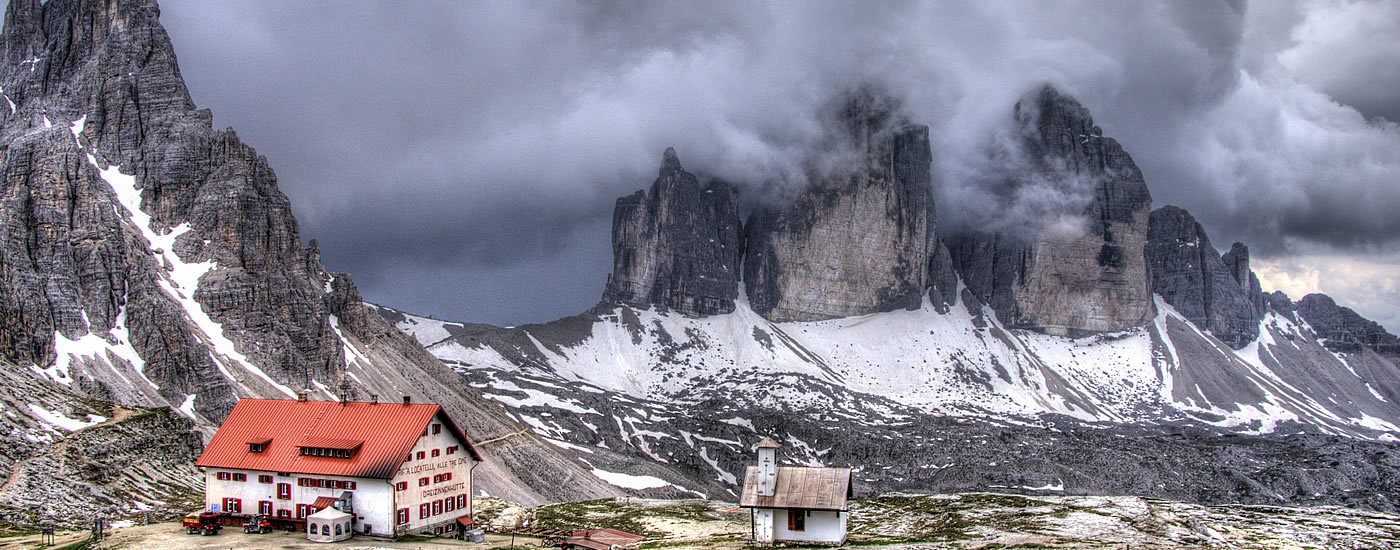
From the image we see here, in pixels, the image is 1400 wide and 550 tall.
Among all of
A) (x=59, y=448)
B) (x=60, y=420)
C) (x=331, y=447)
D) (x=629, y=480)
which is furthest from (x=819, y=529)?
(x=629, y=480)

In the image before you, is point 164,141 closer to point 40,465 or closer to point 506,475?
point 506,475

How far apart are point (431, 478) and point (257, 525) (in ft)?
31.9

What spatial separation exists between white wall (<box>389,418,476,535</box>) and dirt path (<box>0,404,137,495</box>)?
29.2m

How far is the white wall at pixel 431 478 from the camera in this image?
198 ft

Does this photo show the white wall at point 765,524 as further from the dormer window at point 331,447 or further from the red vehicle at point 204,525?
the red vehicle at point 204,525

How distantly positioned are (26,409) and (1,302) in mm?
26740

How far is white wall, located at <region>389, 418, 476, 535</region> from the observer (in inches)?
2373

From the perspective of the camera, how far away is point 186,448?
292 feet

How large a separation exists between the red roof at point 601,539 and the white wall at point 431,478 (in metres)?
7.60

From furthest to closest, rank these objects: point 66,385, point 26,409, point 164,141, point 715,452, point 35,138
Answer: point 715,452 → point 164,141 → point 35,138 → point 66,385 → point 26,409

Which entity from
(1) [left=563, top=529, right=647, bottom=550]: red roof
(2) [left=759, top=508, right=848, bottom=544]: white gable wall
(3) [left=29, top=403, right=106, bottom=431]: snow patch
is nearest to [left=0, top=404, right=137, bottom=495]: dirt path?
(3) [left=29, top=403, right=106, bottom=431]: snow patch

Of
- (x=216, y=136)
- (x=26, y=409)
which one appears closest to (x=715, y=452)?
(x=216, y=136)

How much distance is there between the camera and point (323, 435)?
62500mm

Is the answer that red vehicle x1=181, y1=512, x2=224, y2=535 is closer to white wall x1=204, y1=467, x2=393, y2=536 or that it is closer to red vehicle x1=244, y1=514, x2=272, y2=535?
red vehicle x1=244, y1=514, x2=272, y2=535
